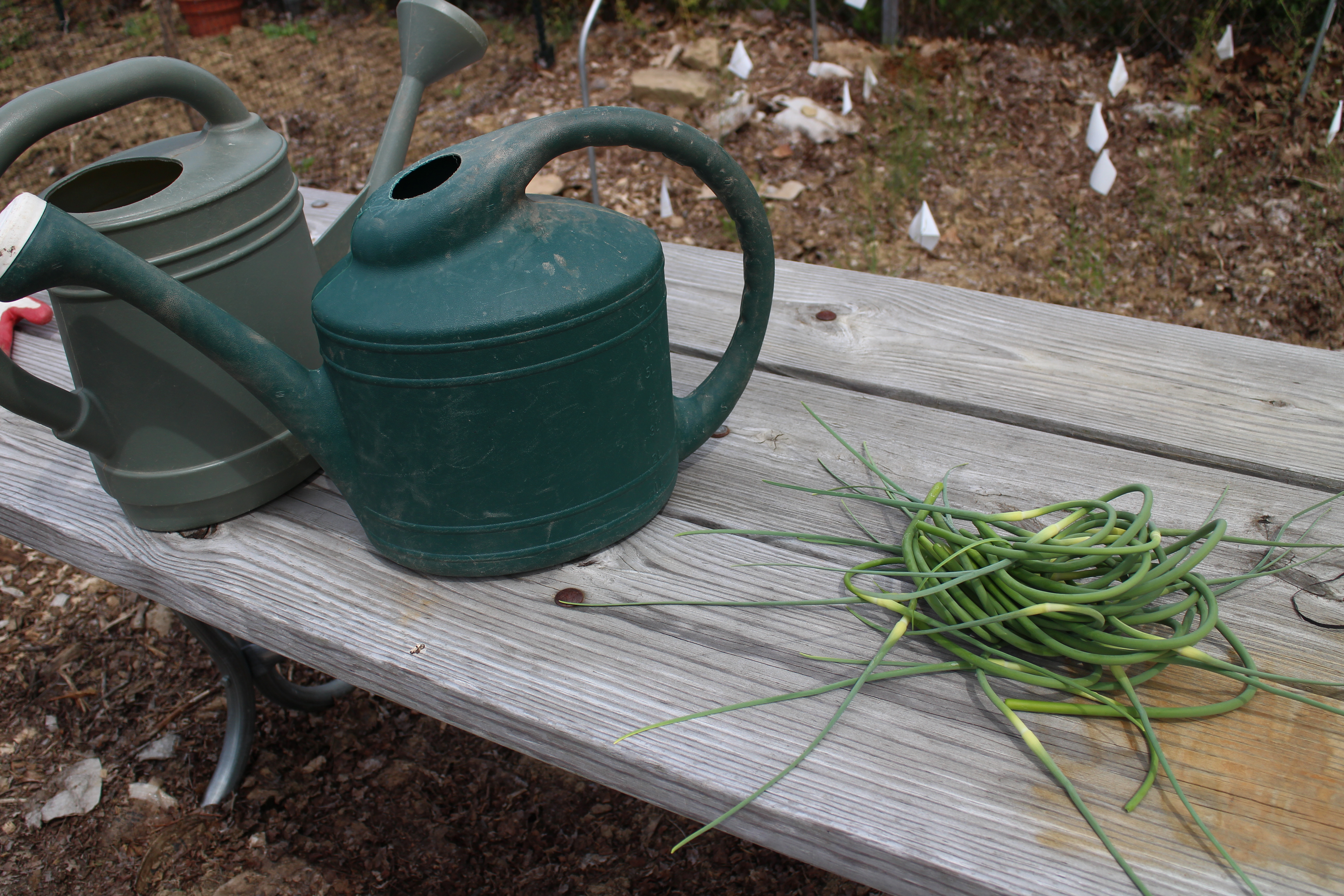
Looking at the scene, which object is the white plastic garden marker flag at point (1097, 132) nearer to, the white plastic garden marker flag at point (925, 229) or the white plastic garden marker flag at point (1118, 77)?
the white plastic garden marker flag at point (1118, 77)

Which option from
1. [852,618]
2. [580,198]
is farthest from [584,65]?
[852,618]

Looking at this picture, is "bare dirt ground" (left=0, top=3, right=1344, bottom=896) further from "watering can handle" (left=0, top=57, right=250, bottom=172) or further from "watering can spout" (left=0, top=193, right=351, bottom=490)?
"watering can handle" (left=0, top=57, right=250, bottom=172)

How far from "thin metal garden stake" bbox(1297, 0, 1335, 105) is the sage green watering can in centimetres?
303

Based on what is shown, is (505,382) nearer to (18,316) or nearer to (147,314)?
(147,314)

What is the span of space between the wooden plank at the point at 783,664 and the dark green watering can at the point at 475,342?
91 millimetres

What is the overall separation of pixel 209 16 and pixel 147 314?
16.3 feet

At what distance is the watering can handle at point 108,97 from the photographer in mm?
878

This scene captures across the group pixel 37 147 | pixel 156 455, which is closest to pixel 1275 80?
pixel 156 455

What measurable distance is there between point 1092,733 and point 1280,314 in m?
2.35

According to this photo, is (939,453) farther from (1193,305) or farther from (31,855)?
(1193,305)

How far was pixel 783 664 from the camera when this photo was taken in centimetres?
88

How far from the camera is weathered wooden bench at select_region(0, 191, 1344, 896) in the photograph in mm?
742

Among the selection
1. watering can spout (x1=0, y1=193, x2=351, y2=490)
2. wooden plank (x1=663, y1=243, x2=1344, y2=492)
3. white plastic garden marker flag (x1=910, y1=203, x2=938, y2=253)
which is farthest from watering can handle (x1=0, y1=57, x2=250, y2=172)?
white plastic garden marker flag (x1=910, y1=203, x2=938, y2=253)

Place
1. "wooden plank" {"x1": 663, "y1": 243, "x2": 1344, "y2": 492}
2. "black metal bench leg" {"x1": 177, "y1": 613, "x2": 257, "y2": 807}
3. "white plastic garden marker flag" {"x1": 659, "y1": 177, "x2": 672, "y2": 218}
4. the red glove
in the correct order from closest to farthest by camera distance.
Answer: "wooden plank" {"x1": 663, "y1": 243, "x2": 1344, "y2": 492} → the red glove → "black metal bench leg" {"x1": 177, "y1": 613, "x2": 257, "y2": 807} → "white plastic garden marker flag" {"x1": 659, "y1": 177, "x2": 672, "y2": 218}
